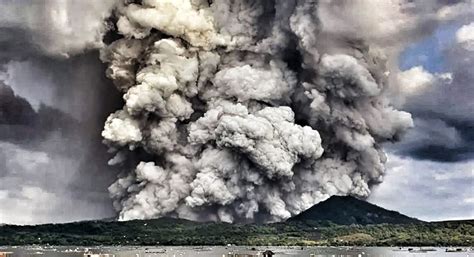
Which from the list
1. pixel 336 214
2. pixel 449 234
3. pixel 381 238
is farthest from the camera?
pixel 336 214

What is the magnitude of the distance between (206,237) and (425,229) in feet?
100

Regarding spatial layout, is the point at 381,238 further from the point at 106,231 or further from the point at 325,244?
the point at 106,231

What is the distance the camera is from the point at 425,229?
4092 inches

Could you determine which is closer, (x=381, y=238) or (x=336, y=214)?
(x=381, y=238)

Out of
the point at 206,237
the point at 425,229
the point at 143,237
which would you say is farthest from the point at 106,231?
the point at 425,229

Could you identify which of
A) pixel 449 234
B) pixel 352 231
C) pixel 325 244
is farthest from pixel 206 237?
pixel 449 234

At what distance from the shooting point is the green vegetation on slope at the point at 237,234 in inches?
3812

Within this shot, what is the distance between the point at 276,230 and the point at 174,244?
17.5 m

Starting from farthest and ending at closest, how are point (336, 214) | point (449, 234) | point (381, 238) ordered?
point (336, 214) → point (381, 238) → point (449, 234)

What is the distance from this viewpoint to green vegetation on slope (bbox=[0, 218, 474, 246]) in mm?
96812

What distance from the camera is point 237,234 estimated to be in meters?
97.1

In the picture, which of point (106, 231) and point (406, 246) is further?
point (106, 231)

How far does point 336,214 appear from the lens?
117062 millimetres

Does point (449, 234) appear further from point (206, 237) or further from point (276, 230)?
point (206, 237)
